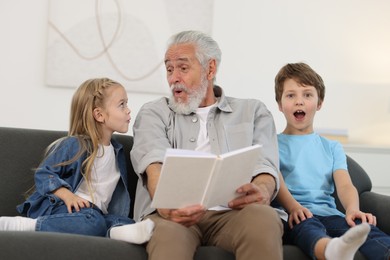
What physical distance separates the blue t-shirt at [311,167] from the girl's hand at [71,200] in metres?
0.89

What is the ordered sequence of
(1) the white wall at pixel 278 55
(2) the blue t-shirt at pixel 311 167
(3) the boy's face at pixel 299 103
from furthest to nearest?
(1) the white wall at pixel 278 55, (3) the boy's face at pixel 299 103, (2) the blue t-shirt at pixel 311 167

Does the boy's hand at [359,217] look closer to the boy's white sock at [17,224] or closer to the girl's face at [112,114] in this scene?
the girl's face at [112,114]

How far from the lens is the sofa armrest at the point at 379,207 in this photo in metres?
2.64

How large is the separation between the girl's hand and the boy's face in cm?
100

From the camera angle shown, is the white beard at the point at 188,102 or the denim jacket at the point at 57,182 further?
the white beard at the point at 188,102

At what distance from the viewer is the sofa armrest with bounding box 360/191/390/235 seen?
8.66 feet

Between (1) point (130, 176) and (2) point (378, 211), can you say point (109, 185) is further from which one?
(2) point (378, 211)

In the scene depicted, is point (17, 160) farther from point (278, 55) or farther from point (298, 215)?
point (278, 55)

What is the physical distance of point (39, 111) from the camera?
4445mm

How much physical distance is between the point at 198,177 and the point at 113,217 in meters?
0.65

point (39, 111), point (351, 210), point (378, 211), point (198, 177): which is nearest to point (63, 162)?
point (198, 177)

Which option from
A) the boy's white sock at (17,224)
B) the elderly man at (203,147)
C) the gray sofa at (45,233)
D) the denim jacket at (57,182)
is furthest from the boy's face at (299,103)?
the boy's white sock at (17,224)

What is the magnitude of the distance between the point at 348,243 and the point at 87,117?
4.03 feet

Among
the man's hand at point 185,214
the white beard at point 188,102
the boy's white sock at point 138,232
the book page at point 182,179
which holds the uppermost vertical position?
the white beard at point 188,102
